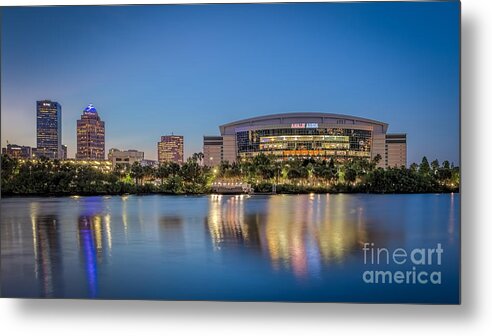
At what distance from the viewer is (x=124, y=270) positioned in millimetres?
3922

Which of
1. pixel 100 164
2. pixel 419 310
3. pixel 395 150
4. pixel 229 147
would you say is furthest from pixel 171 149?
pixel 419 310

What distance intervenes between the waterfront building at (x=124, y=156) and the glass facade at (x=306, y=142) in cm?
95

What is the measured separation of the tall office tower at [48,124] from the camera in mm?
4223

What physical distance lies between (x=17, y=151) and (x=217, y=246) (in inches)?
77.2

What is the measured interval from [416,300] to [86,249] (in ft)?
9.02

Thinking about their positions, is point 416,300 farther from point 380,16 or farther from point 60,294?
point 60,294

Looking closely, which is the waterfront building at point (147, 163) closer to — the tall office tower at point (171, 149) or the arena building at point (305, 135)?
the tall office tower at point (171, 149)

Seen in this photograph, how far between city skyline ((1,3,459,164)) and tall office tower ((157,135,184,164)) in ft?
0.20

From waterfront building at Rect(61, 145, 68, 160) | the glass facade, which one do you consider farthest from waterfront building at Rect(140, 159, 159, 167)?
the glass facade

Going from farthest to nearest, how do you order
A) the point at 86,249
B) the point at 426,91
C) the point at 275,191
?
the point at 275,191, the point at 86,249, the point at 426,91

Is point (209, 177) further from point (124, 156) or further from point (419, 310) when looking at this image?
point (419, 310)

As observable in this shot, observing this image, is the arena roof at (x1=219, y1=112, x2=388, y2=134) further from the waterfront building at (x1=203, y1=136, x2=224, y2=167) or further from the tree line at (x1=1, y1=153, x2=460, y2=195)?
the tree line at (x1=1, y1=153, x2=460, y2=195)

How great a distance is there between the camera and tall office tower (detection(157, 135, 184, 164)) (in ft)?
14.5

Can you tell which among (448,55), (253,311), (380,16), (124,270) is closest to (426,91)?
(448,55)
